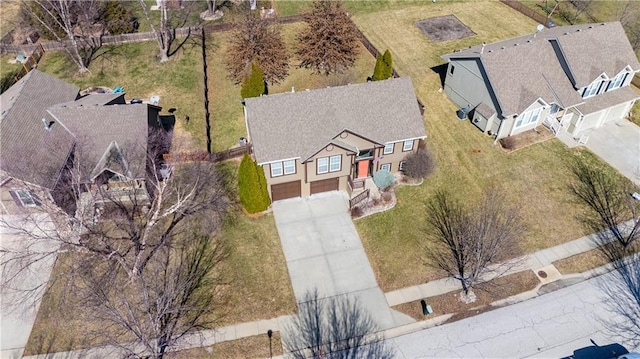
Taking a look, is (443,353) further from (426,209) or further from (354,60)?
(354,60)

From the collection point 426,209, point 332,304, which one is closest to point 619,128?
point 426,209

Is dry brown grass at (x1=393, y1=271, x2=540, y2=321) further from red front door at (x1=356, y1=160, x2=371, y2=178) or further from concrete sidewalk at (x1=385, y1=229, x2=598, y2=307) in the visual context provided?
red front door at (x1=356, y1=160, x2=371, y2=178)

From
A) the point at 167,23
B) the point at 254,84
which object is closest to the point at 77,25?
the point at 167,23

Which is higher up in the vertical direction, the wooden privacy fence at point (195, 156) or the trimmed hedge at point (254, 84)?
the trimmed hedge at point (254, 84)

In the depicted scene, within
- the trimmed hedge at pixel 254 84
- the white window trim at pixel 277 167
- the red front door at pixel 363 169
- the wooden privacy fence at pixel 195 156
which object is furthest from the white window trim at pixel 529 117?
the wooden privacy fence at pixel 195 156

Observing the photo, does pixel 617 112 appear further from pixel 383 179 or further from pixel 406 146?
pixel 383 179

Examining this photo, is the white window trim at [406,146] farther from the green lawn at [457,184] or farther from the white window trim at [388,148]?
the green lawn at [457,184]

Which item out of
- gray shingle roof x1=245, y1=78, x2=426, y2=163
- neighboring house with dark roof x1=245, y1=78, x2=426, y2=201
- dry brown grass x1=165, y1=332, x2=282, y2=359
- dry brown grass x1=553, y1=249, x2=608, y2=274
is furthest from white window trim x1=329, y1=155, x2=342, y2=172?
dry brown grass x1=553, y1=249, x2=608, y2=274
